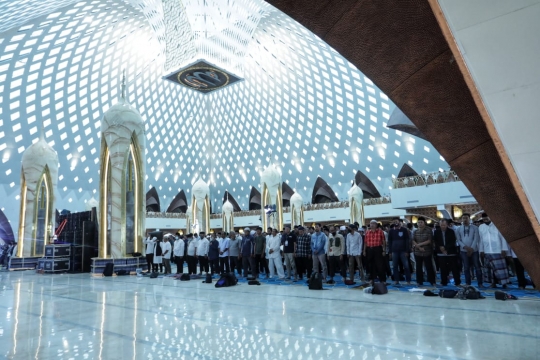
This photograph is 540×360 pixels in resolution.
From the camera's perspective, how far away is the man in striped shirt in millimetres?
7738

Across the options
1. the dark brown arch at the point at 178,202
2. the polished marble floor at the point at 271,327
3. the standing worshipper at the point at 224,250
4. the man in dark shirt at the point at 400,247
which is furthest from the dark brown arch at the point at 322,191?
the polished marble floor at the point at 271,327

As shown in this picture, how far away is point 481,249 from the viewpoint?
7105 millimetres

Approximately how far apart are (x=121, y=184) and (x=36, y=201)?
655 centimetres

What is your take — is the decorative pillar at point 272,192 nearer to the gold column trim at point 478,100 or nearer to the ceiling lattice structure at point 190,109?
the ceiling lattice structure at point 190,109

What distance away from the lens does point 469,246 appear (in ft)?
23.5

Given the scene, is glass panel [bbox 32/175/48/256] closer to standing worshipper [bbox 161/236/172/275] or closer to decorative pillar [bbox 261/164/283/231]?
standing worshipper [bbox 161/236/172/275]

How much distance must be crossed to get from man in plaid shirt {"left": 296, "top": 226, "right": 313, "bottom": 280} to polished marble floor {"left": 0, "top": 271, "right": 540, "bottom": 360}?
2.72m

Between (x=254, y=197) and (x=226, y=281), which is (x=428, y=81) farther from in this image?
(x=254, y=197)

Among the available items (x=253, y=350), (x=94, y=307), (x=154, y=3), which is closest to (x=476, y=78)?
(x=253, y=350)

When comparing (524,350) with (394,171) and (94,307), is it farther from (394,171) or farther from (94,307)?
(394,171)

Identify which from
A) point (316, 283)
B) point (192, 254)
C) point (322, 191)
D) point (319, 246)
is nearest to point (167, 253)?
point (192, 254)

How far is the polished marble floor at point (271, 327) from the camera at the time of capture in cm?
313

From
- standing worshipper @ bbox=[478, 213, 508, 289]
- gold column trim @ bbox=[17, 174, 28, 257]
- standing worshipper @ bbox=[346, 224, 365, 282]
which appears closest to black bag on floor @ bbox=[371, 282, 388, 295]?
standing worshipper @ bbox=[346, 224, 365, 282]

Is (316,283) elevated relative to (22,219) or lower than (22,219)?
lower
